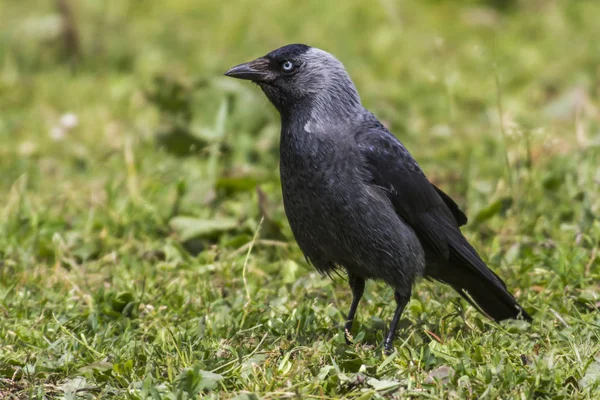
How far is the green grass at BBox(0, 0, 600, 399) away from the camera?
367cm

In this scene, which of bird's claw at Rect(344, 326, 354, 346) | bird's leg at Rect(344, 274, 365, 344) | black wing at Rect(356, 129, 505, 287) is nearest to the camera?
bird's claw at Rect(344, 326, 354, 346)

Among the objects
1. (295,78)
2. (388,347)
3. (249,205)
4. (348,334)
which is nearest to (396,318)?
(388,347)

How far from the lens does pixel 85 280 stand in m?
4.90

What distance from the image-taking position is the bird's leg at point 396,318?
397 cm

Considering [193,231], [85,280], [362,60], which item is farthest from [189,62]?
[85,280]

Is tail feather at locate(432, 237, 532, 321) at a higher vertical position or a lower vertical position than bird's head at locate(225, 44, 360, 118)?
lower

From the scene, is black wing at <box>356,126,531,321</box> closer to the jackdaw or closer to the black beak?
the jackdaw

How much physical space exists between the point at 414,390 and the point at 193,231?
7.86 ft

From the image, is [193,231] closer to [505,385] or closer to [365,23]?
[505,385]

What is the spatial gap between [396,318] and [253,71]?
142 cm

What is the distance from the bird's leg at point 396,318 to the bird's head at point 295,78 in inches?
39.5

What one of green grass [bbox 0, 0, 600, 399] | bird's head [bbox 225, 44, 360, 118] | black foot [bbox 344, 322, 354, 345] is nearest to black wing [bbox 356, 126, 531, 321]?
green grass [bbox 0, 0, 600, 399]

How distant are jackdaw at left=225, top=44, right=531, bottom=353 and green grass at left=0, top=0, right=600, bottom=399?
20 centimetres

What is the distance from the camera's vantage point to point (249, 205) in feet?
18.7
